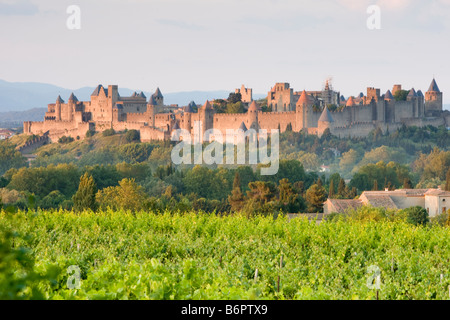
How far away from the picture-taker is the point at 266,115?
5488 cm

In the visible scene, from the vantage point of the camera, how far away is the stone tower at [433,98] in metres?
63.9

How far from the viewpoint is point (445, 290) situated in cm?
920

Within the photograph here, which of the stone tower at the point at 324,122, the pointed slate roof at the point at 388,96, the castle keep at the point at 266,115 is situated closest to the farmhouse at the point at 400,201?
the stone tower at the point at 324,122

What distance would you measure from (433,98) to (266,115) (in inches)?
681

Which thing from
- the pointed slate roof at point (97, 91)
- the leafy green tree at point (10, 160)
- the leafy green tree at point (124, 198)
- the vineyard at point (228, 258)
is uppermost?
the pointed slate roof at point (97, 91)

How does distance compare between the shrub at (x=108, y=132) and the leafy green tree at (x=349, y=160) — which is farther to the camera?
the shrub at (x=108, y=132)

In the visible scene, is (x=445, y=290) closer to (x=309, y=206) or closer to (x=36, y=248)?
(x=36, y=248)

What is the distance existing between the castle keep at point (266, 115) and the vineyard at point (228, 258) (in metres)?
39.8

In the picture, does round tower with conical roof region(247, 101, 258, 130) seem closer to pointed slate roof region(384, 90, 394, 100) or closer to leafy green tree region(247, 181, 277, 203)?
pointed slate roof region(384, 90, 394, 100)

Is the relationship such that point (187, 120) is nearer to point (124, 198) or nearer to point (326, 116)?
point (326, 116)

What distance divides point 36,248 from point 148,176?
3774cm

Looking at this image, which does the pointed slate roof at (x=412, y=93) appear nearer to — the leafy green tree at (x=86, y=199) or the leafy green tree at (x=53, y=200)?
the leafy green tree at (x=53, y=200)
